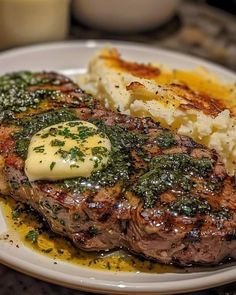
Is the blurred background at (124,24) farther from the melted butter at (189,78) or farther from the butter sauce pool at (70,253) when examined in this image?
the butter sauce pool at (70,253)

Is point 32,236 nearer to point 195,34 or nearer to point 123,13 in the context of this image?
point 123,13

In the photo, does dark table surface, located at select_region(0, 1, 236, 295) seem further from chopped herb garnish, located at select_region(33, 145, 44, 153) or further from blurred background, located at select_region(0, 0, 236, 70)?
chopped herb garnish, located at select_region(33, 145, 44, 153)

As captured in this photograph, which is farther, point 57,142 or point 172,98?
point 172,98

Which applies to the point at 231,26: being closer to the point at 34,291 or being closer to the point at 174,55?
the point at 174,55

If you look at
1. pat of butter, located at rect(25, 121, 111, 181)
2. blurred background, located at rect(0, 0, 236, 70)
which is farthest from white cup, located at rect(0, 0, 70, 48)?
pat of butter, located at rect(25, 121, 111, 181)

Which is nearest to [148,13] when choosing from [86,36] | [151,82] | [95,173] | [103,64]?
[86,36]

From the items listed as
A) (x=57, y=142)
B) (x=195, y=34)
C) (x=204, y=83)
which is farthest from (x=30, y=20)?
(x=57, y=142)

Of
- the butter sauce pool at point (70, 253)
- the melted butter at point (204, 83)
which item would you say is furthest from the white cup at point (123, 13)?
the butter sauce pool at point (70, 253)
